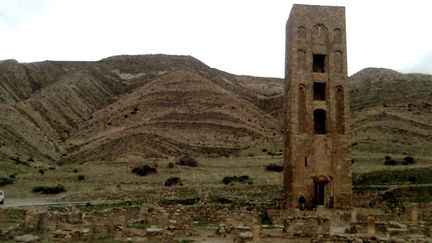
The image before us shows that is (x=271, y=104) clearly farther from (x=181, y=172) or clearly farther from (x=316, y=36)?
(x=316, y=36)

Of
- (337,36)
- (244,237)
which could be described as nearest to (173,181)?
(337,36)

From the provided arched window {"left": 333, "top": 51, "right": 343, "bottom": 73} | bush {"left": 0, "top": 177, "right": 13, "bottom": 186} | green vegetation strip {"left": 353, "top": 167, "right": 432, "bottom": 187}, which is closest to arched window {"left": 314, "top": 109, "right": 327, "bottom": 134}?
arched window {"left": 333, "top": 51, "right": 343, "bottom": 73}

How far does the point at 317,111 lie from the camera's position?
107 ft

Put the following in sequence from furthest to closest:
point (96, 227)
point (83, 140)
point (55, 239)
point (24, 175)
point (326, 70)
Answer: point (83, 140), point (24, 175), point (326, 70), point (96, 227), point (55, 239)

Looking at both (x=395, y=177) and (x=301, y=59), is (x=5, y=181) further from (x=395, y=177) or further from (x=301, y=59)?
(x=395, y=177)

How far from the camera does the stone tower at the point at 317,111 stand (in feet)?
100

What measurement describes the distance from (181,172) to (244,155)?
14.5m

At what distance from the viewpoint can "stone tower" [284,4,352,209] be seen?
3055 cm

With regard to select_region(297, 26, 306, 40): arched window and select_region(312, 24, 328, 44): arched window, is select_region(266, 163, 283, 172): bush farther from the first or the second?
select_region(297, 26, 306, 40): arched window

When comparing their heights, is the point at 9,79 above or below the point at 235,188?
above

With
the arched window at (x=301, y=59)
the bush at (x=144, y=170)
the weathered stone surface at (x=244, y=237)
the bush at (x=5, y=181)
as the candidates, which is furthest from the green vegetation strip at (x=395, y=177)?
the bush at (x=5, y=181)

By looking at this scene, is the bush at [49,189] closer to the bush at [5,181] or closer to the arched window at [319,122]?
the bush at [5,181]

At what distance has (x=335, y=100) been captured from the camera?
32.2 metres

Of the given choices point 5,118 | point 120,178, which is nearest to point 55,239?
point 120,178
